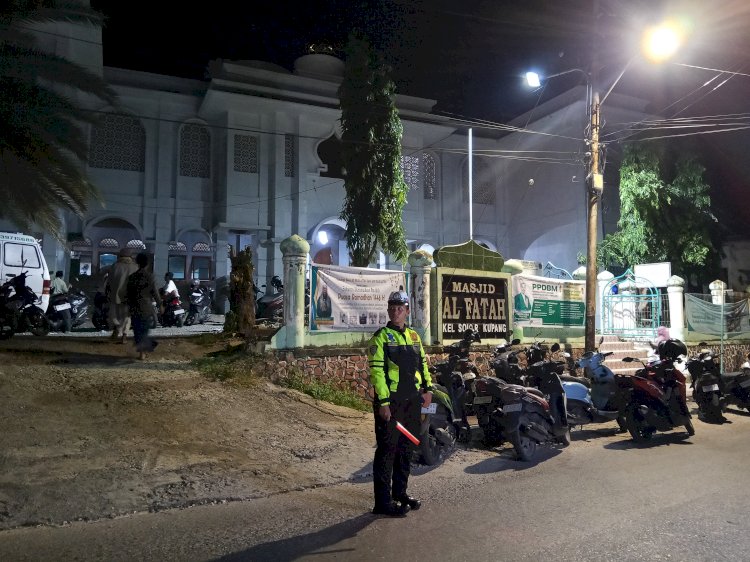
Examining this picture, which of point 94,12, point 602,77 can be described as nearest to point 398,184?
point 602,77

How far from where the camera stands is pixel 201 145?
20.5m

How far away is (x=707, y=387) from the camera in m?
9.28

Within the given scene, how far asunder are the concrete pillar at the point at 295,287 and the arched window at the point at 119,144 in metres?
12.9

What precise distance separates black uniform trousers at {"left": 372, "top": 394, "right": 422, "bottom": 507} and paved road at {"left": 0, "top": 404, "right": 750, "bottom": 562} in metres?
0.22

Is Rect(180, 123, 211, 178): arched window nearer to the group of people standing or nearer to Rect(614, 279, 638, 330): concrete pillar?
the group of people standing

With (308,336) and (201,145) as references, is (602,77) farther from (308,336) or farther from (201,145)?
(201,145)

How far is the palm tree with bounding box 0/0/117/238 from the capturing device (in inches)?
291

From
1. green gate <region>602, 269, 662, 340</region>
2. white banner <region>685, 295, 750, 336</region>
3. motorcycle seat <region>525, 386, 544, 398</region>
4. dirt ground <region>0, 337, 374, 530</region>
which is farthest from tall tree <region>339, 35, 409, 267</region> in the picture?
white banner <region>685, 295, 750, 336</region>

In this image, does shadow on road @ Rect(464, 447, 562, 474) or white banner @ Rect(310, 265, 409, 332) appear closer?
shadow on road @ Rect(464, 447, 562, 474)

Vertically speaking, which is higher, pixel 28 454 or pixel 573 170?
pixel 573 170

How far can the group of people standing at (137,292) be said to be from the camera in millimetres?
8508

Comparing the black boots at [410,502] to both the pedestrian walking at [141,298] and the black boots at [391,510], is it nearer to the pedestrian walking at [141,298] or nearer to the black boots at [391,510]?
the black boots at [391,510]

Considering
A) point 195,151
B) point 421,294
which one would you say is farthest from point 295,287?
point 195,151

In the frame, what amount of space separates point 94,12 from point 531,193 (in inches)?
794
